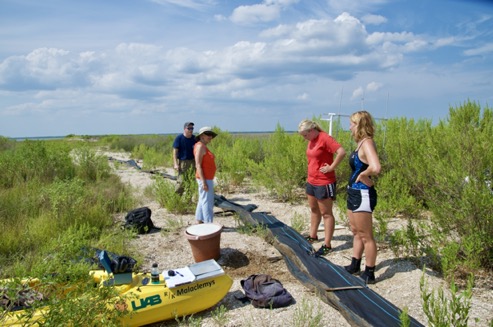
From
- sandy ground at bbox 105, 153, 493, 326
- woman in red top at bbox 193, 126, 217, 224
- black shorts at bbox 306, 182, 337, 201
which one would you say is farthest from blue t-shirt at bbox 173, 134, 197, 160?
black shorts at bbox 306, 182, 337, 201

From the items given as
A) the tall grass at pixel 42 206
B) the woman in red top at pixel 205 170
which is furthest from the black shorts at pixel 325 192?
the tall grass at pixel 42 206

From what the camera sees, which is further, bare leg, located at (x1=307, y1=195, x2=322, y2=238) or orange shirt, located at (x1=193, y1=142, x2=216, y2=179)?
orange shirt, located at (x1=193, y1=142, x2=216, y2=179)

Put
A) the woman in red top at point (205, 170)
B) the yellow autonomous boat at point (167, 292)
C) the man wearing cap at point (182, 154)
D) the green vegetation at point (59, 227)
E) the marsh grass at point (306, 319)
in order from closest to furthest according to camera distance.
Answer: the green vegetation at point (59, 227), the marsh grass at point (306, 319), the yellow autonomous boat at point (167, 292), the woman in red top at point (205, 170), the man wearing cap at point (182, 154)

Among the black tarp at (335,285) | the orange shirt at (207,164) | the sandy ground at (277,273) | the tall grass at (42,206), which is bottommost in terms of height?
the sandy ground at (277,273)

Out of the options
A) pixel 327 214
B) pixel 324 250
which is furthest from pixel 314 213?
pixel 324 250

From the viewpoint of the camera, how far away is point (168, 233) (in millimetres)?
6531

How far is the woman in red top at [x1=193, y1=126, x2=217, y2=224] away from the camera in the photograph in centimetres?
565

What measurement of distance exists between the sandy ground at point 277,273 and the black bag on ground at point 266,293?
0.07m

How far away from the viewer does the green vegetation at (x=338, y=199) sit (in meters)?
4.36

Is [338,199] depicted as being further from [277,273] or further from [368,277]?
[368,277]

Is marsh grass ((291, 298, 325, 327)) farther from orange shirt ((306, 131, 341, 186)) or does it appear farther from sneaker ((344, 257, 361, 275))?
orange shirt ((306, 131, 341, 186))

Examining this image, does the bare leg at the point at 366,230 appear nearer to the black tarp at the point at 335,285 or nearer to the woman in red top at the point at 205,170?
the black tarp at the point at 335,285

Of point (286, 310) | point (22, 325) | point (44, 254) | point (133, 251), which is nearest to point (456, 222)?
point (286, 310)

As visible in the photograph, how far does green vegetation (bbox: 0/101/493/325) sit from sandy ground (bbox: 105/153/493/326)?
0.98 feet
